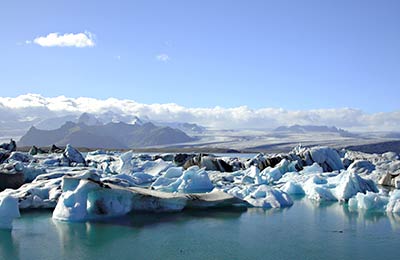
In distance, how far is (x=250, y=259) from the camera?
6.26 meters

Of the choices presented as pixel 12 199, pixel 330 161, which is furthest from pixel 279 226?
pixel 330 161

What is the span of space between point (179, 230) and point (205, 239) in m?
0.86

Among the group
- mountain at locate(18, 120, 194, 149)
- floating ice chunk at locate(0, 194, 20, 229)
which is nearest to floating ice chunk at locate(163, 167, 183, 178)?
floating ice chunk at locate(0, 194, 20, 229)

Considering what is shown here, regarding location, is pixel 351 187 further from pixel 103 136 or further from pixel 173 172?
pixel 103 136

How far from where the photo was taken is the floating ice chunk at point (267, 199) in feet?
35.8

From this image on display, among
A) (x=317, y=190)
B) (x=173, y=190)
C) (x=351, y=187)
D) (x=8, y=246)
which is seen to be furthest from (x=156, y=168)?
(x=8, y=246)

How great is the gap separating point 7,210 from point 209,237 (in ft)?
11.5

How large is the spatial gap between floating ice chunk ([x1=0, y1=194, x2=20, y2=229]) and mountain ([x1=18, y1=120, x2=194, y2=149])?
98819 mm

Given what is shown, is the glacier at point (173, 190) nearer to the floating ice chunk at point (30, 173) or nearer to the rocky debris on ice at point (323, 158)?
the floating ice chunk at point (30, 173)

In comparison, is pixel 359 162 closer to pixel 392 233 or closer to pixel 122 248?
pixel 392 233

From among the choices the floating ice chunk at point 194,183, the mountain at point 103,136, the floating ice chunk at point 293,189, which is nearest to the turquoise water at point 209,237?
the floating ice chunk at point 194,183

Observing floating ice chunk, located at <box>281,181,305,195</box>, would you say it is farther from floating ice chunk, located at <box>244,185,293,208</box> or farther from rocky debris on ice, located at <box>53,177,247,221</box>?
rocky debris on ice, located at <box>53,177,247,221</box>

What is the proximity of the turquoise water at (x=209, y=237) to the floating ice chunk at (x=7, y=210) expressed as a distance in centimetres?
16

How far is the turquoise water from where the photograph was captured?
656cm
